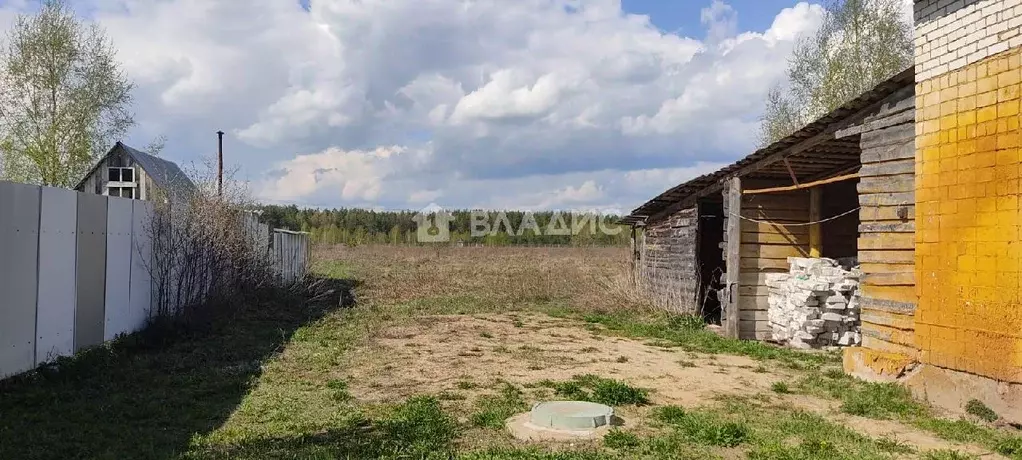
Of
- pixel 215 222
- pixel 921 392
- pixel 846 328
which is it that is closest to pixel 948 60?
pixel 921 392

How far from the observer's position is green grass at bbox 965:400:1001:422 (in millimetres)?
6574

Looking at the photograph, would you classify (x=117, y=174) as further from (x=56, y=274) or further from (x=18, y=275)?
(x=18, y=275)

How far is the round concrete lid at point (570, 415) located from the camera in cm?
621

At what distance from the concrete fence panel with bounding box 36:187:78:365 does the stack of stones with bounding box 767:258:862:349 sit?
10.1 meters

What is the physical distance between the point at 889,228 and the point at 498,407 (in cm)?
508

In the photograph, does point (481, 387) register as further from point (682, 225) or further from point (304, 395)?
point (682, 225)

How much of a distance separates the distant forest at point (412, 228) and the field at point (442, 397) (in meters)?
38.1

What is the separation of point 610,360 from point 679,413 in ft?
11.3

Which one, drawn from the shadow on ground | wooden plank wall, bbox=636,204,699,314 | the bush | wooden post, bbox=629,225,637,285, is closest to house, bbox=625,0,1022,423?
wooden plank wall, bbox=636,204,699,314

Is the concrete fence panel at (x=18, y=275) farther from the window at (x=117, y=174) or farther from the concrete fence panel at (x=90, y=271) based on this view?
the window at (x=117, y=174)

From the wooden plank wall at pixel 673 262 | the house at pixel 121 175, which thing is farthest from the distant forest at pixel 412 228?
the wooden plank wall at pixel 673 262

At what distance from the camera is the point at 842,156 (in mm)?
11102

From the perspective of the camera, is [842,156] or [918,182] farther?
[842,156]

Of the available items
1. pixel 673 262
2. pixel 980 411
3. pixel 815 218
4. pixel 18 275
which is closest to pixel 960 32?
pixel 980 411
